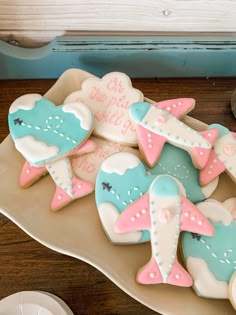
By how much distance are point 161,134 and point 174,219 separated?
0.34 feet

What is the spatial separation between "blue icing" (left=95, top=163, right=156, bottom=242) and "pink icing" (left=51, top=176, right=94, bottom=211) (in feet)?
0.05

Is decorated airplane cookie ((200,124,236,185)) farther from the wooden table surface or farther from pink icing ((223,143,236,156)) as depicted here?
the wooden table surface

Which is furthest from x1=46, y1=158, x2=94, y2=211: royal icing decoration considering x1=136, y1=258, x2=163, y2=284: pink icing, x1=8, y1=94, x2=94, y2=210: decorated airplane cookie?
x1=136, y1=258, x2=163, y2=284: pink icing

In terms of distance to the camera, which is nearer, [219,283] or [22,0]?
[219,283]

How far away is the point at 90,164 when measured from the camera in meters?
0.58

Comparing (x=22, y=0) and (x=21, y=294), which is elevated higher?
(x=22, y=0)

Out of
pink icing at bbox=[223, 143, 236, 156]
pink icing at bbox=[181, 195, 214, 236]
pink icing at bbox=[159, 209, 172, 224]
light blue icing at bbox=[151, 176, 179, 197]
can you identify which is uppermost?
light blue icing at bbox=[151, 176, 179, 197]

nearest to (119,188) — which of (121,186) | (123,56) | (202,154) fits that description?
(121,186)

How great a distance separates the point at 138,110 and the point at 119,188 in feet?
0.32

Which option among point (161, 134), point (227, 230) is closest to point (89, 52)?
point (161, 134)

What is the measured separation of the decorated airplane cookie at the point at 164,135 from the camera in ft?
1.88

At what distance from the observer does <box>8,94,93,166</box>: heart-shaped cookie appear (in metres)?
0.56

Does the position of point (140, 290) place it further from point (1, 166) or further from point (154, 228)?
point (1, 166)

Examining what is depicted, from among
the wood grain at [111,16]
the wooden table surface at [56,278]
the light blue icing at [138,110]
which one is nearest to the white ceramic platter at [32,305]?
the wooden table surface at [56,278]
